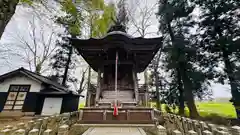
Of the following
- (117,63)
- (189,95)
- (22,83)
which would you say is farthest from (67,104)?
(189,95)

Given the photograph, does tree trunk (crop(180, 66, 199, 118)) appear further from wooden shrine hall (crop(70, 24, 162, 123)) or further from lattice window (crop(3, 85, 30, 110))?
lattice window (crop(3, 85, 30, 110))

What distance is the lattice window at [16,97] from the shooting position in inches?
381

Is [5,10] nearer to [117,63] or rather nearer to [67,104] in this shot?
[117,63]

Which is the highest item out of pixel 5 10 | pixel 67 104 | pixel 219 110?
pixel 5 10

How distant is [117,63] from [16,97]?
984 cm

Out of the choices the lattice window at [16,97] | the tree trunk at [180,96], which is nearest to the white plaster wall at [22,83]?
the lattice window at [16,97]

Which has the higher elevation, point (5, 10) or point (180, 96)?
point (5, 10)

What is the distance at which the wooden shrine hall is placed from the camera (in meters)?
5.74

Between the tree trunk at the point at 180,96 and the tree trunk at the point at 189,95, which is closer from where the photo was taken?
the tree trunk at the point at 189,95

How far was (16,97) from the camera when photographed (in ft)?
32.8

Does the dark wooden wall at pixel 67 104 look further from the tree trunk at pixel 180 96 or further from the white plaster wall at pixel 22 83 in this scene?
the tree trunk at pixel 180 96

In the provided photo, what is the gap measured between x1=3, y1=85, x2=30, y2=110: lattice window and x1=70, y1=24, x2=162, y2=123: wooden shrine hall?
23.8 feet

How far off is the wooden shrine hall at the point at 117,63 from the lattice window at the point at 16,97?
726cm

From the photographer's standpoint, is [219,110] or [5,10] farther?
[219,110]
